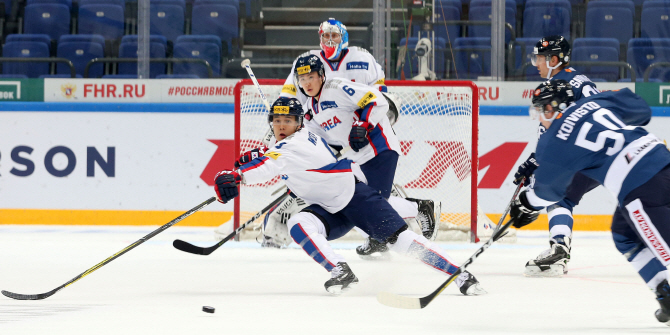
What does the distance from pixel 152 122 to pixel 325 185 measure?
319cm

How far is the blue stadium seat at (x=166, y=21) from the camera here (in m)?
6.15

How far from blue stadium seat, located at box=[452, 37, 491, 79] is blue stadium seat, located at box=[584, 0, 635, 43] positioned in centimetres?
79

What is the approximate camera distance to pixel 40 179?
20.0ft

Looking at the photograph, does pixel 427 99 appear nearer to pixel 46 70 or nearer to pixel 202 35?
pixel 202 35

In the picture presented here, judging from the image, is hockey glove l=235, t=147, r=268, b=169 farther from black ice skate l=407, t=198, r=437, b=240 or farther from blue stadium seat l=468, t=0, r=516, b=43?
blue stadium seat l=468, t=0, r=516, b=43

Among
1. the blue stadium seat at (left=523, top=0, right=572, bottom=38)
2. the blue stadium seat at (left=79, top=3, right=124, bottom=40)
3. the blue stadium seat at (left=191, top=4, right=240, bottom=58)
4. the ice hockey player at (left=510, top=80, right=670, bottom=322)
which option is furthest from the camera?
the blue stadium seat at (left=79, top=3, right=124, bottom=40)

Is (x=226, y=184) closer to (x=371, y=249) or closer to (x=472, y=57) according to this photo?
(x=371, y=249)

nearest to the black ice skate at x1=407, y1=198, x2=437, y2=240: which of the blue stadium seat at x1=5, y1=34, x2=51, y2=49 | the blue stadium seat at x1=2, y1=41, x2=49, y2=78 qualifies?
the blue stadium seat at x1=2, y1=41, x2=49, y2=78

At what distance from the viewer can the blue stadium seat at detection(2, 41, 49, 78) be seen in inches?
250

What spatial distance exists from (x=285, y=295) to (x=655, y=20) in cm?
427

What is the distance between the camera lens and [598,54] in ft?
19.7

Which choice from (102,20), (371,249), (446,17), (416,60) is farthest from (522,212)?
(102,20)

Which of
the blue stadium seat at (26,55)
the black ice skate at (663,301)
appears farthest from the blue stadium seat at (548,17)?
the blue stadium seat at (26,55)

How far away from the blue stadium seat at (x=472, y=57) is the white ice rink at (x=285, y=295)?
1495 mm
